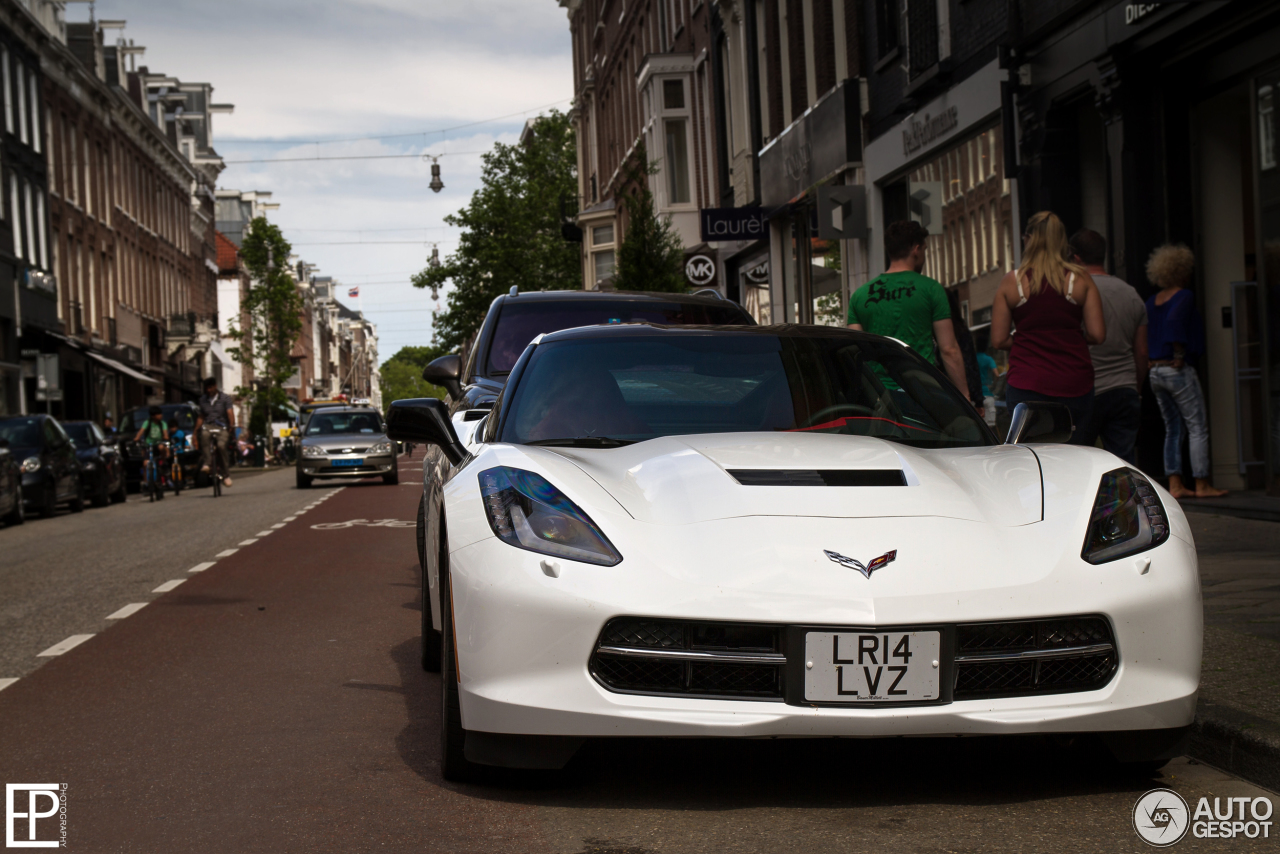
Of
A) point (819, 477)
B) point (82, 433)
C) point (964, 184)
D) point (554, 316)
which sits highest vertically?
point (964, 184)

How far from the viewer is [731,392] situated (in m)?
5.27

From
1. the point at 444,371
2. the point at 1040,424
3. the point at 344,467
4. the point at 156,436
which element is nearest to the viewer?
the point at 1040,424

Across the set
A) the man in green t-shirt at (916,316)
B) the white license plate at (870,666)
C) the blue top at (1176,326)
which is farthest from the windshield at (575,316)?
the white license plate at (870,666)

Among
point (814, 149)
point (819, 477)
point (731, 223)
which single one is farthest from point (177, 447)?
point (819, 477)

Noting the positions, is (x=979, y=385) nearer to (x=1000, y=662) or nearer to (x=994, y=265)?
(x=1000, y=662)

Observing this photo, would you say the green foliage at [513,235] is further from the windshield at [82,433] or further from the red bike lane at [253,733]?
the red bike lane at [253,733]

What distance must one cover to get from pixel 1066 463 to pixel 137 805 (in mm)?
2869

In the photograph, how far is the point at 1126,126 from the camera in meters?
12.3

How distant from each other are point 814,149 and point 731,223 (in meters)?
1.70

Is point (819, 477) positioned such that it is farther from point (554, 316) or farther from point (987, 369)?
point (987, 369)

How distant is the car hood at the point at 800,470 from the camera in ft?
13.4

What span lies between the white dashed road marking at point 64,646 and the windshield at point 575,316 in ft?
8.95

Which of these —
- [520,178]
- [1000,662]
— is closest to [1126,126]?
[1000,662]

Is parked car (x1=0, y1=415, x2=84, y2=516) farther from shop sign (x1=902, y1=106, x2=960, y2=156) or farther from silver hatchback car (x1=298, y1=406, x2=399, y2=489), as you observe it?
shop sign (x1=902, y1=106, x2=960, y2=156)
